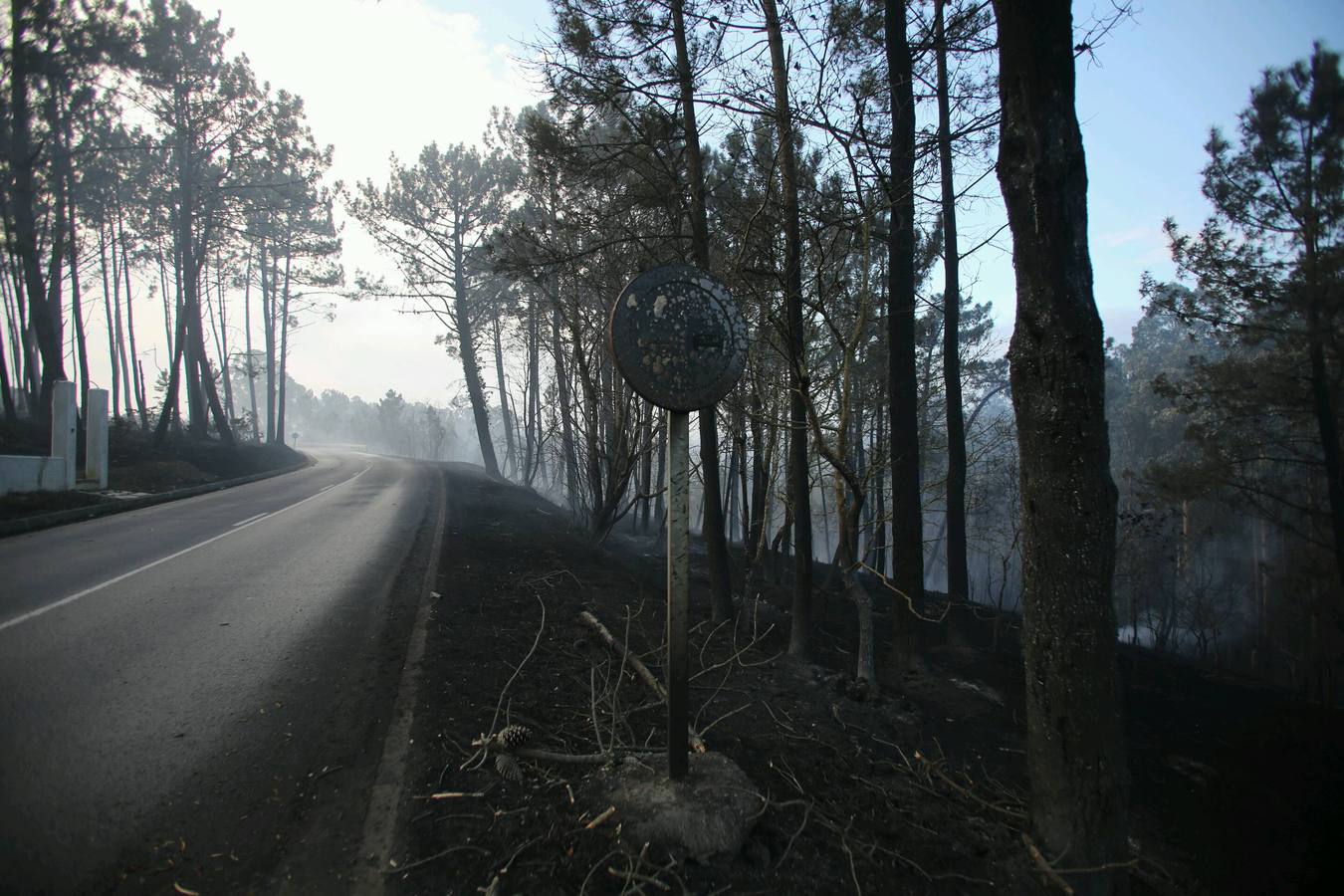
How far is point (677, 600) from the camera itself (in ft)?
9.86

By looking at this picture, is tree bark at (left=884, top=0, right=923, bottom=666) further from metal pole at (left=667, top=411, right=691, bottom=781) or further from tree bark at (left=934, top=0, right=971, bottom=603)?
metal pole at (left=667, top=411, right=691, bottom=781)

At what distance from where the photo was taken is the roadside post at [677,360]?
299 cm

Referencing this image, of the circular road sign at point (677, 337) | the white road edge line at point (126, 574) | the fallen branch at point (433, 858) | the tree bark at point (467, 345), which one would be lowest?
the fallen branch at point (433, 858)

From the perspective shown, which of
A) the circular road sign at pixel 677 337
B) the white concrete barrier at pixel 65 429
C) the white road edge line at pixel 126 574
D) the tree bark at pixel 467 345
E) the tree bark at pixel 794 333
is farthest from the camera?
the tree bark at pixel 467 345

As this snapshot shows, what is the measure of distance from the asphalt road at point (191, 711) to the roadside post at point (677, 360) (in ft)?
5.17

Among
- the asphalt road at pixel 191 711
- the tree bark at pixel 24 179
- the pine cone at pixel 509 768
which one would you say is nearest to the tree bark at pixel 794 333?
the pine cone at pixel 509 768

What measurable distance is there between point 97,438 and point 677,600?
16875 millimetres

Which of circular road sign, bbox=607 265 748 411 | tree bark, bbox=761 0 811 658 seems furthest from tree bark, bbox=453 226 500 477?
circular road sign, bbox=607 265 748 411

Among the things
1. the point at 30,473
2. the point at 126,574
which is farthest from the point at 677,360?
the point at 30,473

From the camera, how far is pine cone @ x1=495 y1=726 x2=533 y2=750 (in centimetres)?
341

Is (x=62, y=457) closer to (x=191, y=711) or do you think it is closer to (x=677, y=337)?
(x=191, y=711)

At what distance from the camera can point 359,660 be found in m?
4.76

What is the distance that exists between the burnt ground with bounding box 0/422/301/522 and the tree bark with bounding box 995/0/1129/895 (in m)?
14.1

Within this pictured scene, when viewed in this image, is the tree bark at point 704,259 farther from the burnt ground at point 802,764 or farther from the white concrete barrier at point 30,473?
the white concrete barrier at point 30,473
